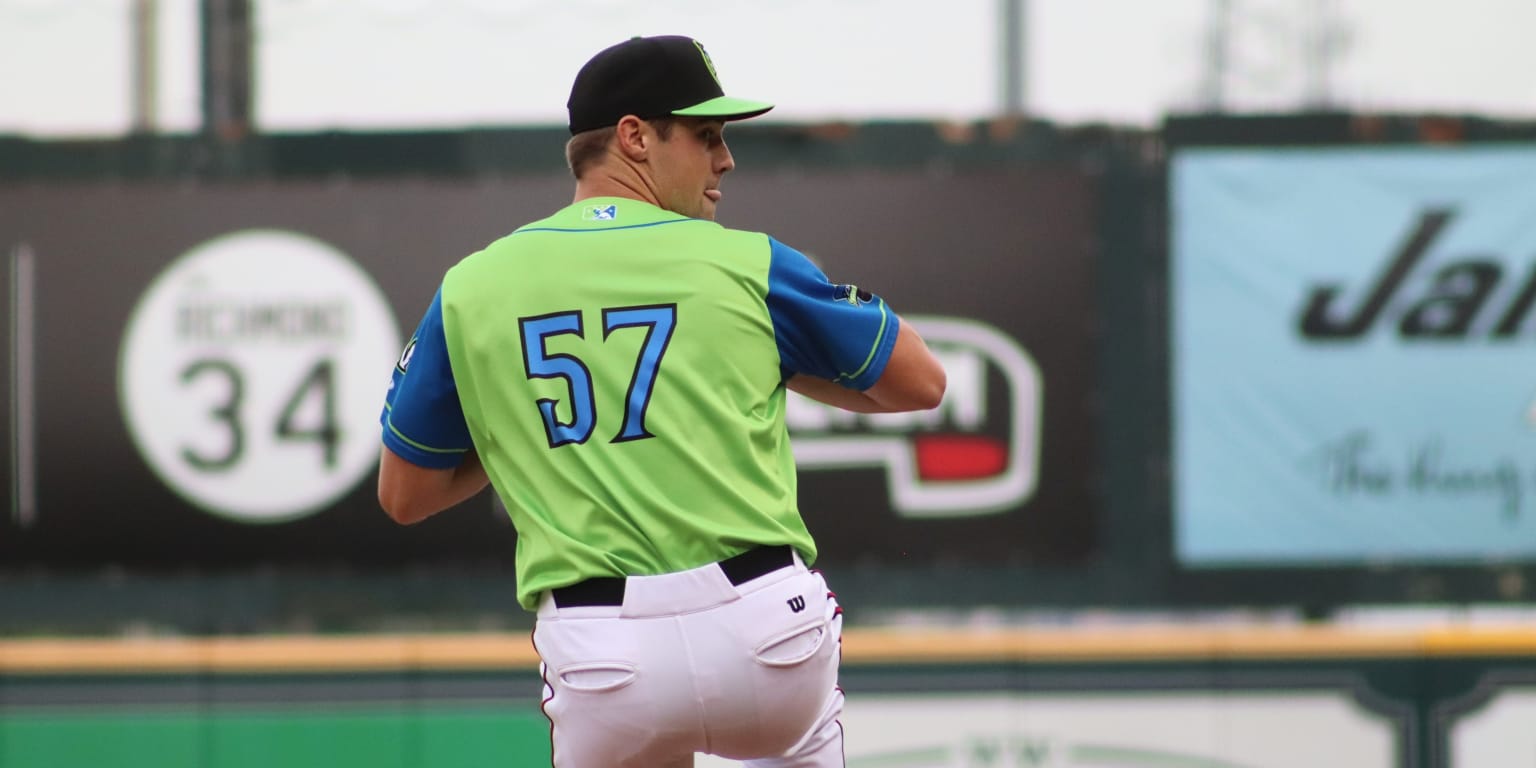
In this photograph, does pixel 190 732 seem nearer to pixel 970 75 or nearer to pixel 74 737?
pixel 74 737

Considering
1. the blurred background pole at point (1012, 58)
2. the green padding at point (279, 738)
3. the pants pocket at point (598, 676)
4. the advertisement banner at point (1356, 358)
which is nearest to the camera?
the pants pocket at point (598, 676)

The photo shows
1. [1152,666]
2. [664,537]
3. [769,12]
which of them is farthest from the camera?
[769,12]

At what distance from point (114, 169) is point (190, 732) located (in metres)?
1.90

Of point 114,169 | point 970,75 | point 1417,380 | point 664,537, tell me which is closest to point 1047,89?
point 970,75

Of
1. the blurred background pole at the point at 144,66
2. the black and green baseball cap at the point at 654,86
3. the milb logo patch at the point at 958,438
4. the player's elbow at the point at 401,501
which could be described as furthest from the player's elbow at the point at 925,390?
the blurred background pole at the point at 144,66

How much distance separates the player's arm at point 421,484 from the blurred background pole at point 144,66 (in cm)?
379

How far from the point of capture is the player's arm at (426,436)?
94.7 inches

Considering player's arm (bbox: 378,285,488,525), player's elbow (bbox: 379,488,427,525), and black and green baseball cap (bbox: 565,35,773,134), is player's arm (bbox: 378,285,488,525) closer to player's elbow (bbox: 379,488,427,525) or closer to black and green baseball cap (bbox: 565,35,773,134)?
player's elbow (bbox: 379,488,427,525)

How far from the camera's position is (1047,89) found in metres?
5.78

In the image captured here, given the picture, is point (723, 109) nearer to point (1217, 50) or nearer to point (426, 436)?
point (426, 436)

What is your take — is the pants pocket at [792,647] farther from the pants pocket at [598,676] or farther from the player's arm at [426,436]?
the player's arm at [426,436]

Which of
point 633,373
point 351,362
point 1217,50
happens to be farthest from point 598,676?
point 1217,50

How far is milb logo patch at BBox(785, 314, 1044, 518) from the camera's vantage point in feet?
18.7

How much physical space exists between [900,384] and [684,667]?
0.52 meters
